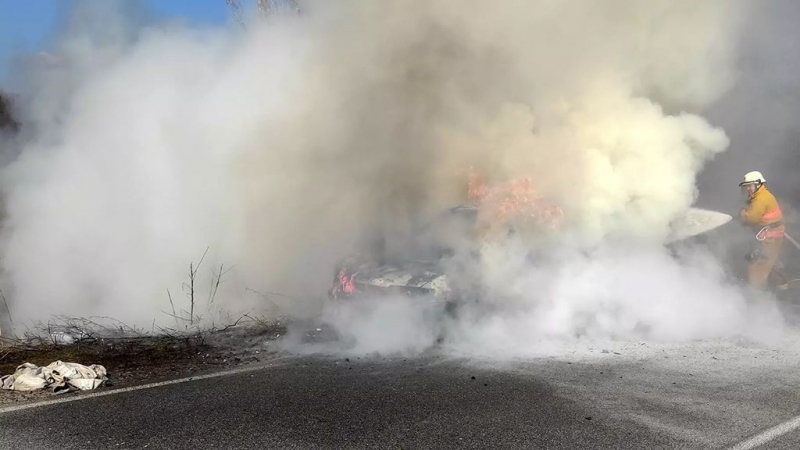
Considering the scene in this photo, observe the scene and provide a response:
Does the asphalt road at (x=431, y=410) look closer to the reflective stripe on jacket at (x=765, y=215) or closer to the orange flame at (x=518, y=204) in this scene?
the orange flame at (x=518, y=204)

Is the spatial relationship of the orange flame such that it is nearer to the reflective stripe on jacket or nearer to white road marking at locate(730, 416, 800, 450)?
the reflective stripe on jacket

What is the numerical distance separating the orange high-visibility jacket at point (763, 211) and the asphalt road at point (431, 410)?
2.61m

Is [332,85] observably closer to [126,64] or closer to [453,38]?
[453,38]

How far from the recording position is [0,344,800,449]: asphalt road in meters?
3.04

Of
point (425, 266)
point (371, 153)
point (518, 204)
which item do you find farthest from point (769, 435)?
point (371, 153)

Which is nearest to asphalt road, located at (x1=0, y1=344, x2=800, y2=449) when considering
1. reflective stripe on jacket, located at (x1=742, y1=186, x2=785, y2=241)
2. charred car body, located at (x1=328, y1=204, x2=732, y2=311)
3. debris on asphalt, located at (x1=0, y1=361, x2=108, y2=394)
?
debris on asphalt, located at (x1=0, y1=361, x2=108, y2=394)

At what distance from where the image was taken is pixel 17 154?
6062 mm

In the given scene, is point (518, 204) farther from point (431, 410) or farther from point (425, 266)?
point (431, 410)

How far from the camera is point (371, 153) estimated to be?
278 inches

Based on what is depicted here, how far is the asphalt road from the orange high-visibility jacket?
8.55 ft

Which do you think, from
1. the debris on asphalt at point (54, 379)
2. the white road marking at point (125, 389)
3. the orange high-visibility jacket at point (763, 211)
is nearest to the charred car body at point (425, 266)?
the orange high-visibility jacket at point (763, 211)

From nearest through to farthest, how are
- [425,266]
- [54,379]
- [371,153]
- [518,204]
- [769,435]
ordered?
[769,435] < [54,379] < [425,266] < [518,204] < [371,153]

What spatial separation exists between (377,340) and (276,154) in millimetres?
2787

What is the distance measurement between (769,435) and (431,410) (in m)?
1.77
